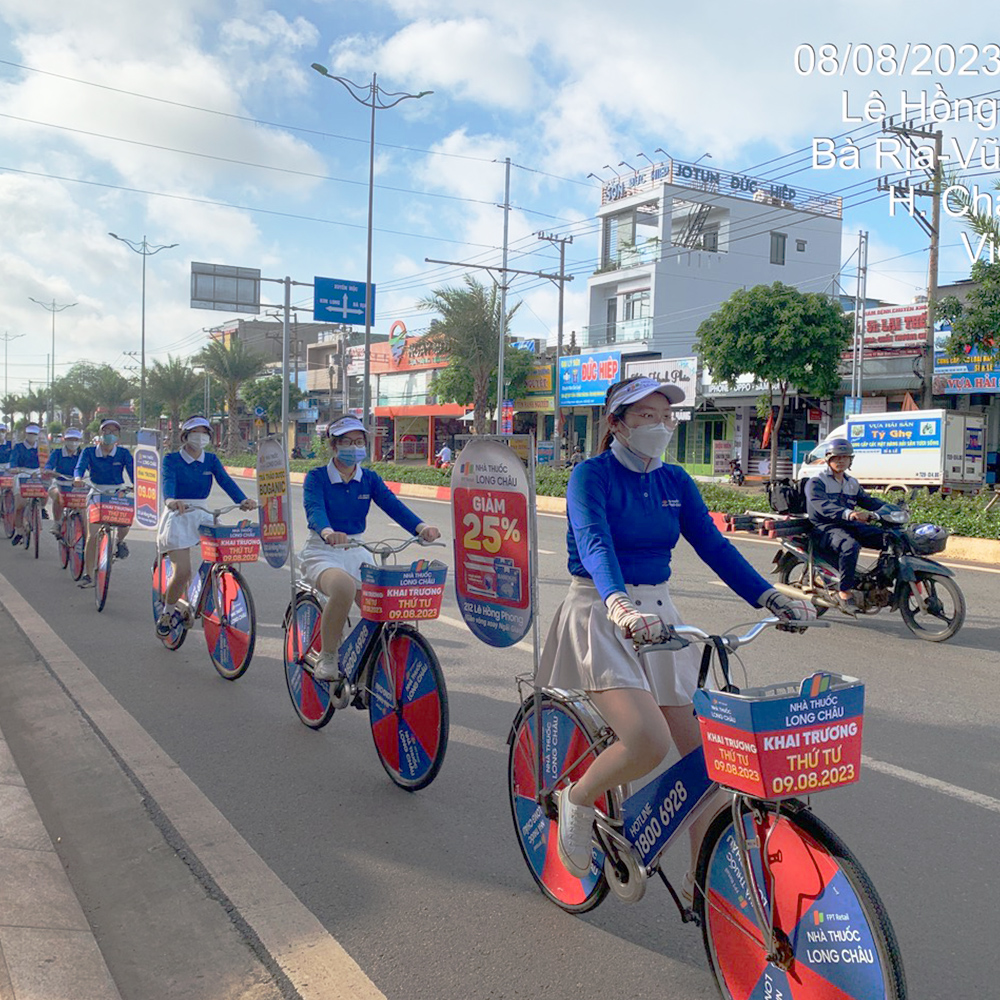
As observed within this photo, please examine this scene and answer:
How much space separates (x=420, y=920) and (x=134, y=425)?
79.0 meters

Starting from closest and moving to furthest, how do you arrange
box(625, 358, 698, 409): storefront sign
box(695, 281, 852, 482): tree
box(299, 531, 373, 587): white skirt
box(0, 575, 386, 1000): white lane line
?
1. box(0, 575, 386, 1000): white lane line
2. box(299, 531, 373, 587): white skirt
3. box(695, 281, 852, 482): tree
4. box(625, 358, 698, 409): storefront sign

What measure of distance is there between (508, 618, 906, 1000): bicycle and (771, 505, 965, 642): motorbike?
5690 millimetres

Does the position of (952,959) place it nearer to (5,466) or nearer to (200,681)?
(200,681)

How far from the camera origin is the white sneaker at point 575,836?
3.12m

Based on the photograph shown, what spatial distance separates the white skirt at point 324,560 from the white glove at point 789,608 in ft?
8.87

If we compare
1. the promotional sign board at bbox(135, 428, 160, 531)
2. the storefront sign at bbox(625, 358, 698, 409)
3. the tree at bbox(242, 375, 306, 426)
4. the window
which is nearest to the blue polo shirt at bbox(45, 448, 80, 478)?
the promotional sign board at bbox(135, 428, 160, 531)

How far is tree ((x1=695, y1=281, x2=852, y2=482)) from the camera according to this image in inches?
1059

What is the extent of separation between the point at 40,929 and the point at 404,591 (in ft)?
6.27

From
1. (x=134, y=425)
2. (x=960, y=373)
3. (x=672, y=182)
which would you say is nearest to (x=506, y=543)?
(x=960, y=373)

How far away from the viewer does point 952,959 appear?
3141 millimetres

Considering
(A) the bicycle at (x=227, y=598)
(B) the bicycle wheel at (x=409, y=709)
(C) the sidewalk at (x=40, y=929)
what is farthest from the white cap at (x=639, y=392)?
(A) the bicycle at (x=227, y=598)

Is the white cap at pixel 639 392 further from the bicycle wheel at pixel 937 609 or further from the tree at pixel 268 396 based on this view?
the tree at pixel 268 396

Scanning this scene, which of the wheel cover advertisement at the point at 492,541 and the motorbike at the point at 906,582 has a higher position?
the wheel cover advertisement at the point at 492,541

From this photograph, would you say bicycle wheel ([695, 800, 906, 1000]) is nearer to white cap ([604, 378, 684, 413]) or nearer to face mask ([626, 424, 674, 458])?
face mask ([626, 424, 674, 458])
